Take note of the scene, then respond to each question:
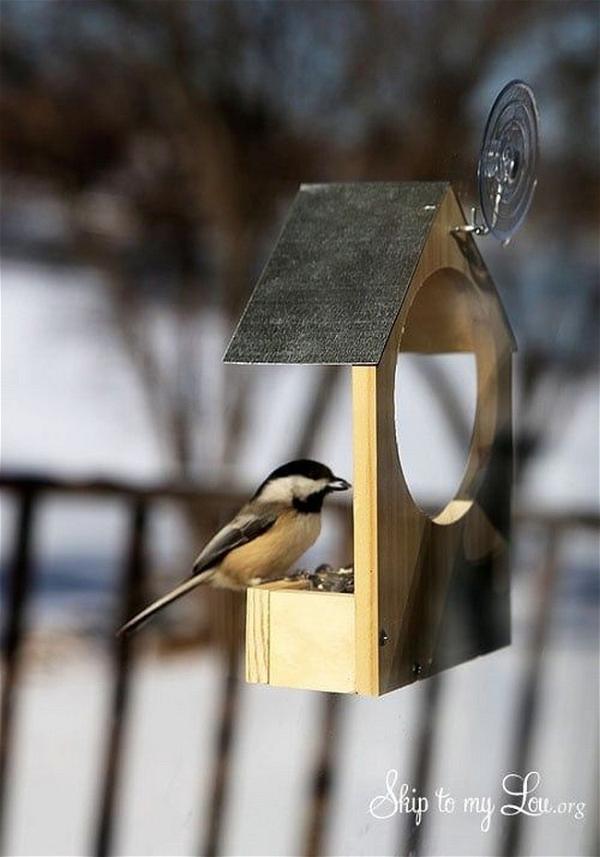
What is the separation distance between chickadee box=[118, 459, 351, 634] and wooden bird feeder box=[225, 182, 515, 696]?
7 centimetres

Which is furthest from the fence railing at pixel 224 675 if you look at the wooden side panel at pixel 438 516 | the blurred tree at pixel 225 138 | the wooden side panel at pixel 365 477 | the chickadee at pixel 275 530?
the wooden side panel at pixel 365 477

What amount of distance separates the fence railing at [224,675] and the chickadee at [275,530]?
2.29ft

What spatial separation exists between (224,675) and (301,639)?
0.93m

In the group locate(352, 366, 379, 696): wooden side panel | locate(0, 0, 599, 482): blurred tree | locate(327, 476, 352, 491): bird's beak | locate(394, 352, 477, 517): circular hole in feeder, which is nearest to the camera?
locate(352, 366, 379, 696): wooden side panel

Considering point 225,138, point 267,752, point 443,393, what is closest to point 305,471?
point 443,393

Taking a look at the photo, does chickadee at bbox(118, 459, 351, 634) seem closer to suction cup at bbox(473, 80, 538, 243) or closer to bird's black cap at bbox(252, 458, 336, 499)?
bird's black cap at bbox(252, 458, 336, 499)

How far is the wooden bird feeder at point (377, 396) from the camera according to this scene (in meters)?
0.91

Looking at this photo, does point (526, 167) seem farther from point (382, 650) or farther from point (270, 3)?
point (270, 3)

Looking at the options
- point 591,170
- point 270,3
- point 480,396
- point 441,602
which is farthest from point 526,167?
point 270,3

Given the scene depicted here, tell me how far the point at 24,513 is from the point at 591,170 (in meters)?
0.87

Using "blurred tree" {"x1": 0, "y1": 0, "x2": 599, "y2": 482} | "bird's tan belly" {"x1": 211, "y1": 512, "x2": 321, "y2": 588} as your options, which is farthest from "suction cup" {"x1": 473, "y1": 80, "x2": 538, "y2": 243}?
"blurred tree" {"x1": 0, "y1": 0, "x2": 599, "y2": 482}

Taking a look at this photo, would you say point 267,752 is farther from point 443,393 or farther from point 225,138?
point 225,138

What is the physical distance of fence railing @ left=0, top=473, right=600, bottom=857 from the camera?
5.66ft

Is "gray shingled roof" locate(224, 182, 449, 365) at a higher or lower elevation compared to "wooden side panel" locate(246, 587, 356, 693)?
higher
